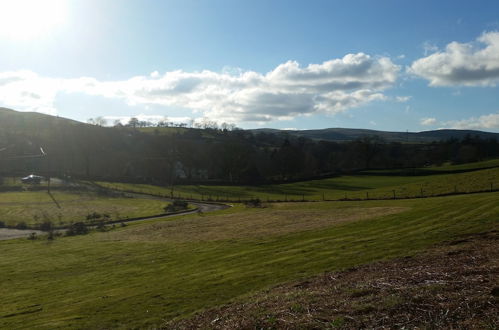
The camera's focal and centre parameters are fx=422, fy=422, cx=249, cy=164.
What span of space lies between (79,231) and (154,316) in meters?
38.6

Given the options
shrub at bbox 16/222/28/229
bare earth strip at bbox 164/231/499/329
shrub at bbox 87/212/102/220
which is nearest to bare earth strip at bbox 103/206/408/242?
shrub at bbox 87/212/102/220

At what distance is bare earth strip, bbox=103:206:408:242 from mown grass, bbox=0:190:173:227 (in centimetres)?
1638

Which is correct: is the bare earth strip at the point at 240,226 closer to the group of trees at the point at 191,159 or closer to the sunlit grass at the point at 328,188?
the sunlit grass at the point at 328,188

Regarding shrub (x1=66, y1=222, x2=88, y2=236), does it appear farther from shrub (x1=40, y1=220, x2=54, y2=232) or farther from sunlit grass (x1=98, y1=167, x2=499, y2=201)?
sunlit grass (x1=98, y1=167, x2=499, y2=201)

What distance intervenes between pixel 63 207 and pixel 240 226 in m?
39.9

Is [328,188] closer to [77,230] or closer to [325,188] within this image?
[325,188]

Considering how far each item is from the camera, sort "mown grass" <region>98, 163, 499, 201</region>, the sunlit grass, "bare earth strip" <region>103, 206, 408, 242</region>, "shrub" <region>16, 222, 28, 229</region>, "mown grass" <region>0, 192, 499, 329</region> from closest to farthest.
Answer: "mown grass" <region>0, 192, 499, 329</region>, "bare earth strip" <region>103, 206, 408, 242</region>, "shrub" <region>16, 222, 28, 229</region>, the sunlit grass, "mown grass" <region>98, 163, 499, 201</region>

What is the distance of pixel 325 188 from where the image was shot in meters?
96.8

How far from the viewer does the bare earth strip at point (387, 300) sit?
9305 millimetres

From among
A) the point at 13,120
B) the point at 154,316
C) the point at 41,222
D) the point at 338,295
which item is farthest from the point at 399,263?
the point at 13,120

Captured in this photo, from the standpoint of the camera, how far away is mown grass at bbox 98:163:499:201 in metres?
66.7

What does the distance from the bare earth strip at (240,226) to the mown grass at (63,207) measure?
A: 53.8 ft

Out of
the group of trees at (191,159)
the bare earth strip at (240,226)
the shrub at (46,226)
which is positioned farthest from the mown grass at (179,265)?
Result: the group of trees at (191,159)

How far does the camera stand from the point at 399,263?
1677 centimetres
